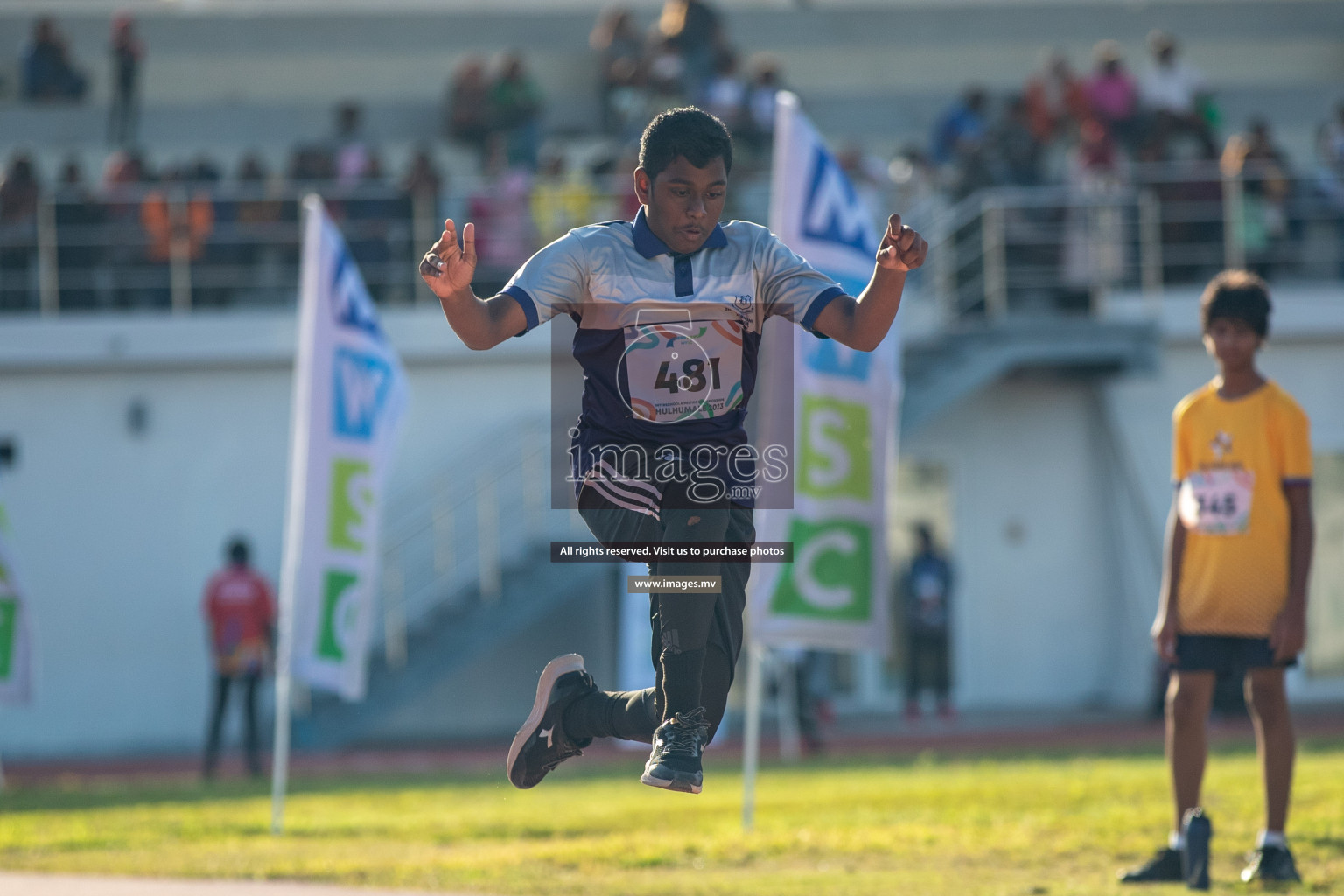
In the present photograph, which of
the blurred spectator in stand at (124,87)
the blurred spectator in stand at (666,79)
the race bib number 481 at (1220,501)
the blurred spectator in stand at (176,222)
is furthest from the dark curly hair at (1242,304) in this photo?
the blurred spectator in stand at (124,87)

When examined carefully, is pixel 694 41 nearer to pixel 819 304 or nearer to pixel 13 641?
pixel 13 641

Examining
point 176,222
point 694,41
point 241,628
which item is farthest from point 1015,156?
point 241,628

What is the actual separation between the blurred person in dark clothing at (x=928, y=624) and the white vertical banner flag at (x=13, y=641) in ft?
28.7

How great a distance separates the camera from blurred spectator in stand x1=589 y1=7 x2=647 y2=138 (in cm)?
1891

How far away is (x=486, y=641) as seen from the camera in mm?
16766

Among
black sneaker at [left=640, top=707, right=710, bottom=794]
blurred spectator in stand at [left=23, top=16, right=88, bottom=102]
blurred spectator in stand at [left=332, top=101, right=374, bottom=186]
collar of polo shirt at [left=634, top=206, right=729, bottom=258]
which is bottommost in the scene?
black sneaker at [left=640, top=707, right=710, bottom=794]

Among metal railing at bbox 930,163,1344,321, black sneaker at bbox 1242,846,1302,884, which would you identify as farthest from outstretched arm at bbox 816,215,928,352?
metal railing at bbox 930,163,1344,321

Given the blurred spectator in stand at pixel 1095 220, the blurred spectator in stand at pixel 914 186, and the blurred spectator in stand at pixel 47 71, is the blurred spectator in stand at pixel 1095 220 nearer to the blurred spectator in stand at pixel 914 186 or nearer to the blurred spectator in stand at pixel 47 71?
the blurred spectator in stand at pixel 914 186

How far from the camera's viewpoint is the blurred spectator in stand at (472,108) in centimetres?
1972

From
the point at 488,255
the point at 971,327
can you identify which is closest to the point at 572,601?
the point at 488,255

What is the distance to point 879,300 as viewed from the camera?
193 inches

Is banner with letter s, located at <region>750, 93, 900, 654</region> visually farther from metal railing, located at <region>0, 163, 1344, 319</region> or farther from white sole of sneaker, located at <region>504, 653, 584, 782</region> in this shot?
metal railing, located at <region>0, 163, 1344, 319</region>

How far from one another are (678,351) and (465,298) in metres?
0.68

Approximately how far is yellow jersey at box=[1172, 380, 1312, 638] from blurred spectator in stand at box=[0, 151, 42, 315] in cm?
1387
